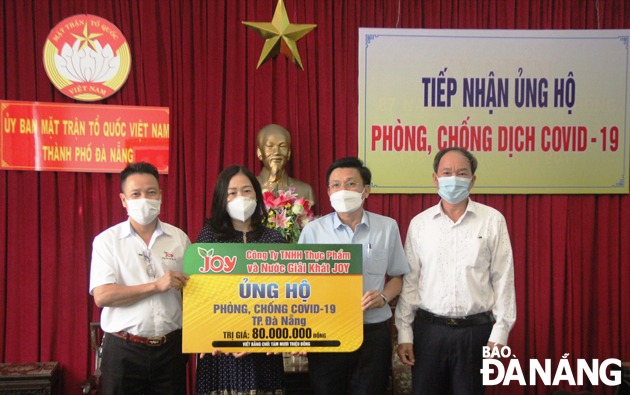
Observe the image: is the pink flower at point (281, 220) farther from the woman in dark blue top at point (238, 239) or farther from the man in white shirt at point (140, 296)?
the man in white shirt at point (140, 296)

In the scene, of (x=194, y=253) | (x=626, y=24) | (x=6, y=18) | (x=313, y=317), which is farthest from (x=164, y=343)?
(x=626, y=24)

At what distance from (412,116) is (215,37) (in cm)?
167

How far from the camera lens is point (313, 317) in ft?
5.86

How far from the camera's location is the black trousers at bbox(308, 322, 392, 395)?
1.82 metres

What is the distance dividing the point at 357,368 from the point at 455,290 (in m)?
0.57

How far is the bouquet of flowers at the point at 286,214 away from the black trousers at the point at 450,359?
1035mm

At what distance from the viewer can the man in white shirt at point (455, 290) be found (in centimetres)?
191

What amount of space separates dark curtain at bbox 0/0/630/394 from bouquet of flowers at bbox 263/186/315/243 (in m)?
0.64

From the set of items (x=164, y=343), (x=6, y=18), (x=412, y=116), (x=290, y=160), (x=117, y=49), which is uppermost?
(x=6, y=18)

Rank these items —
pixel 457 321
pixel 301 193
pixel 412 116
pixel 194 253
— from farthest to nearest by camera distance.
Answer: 1. pixel 412 116
2. pixel 301 193
3. pixel 457 321
4. pixel 194 253

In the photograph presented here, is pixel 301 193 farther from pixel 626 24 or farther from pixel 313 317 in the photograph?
pixel 626 24

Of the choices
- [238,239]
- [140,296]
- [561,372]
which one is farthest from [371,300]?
[561,372]

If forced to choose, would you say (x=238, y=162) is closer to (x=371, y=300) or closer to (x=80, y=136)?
(x=80, y=136)

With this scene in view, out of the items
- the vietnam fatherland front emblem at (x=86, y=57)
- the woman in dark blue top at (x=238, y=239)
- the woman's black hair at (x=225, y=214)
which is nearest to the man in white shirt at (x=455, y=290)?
the woman in dark blue top at (x=238, y=239)
